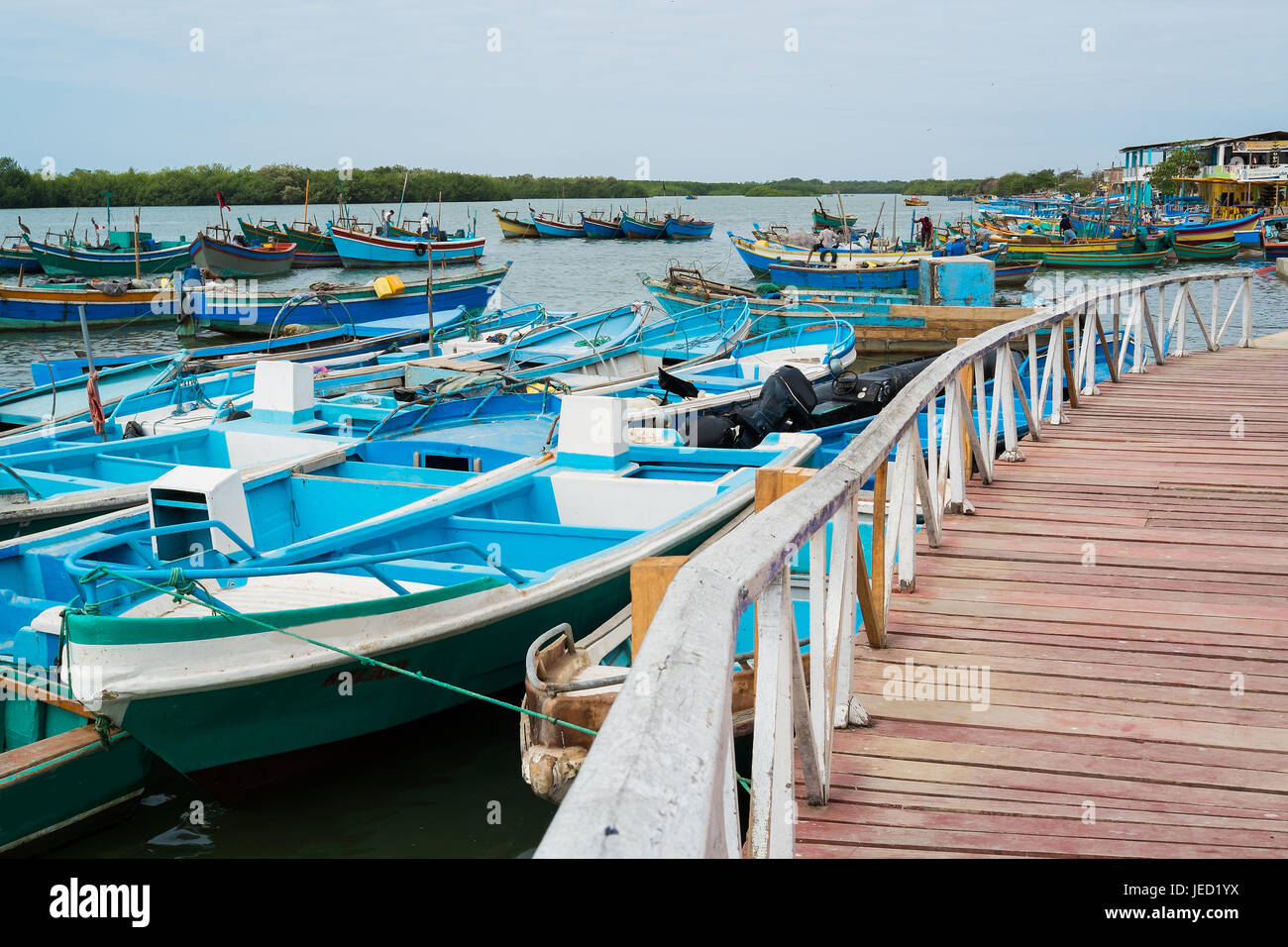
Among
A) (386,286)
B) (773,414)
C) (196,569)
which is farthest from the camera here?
(386,286)

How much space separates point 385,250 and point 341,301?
25134mm

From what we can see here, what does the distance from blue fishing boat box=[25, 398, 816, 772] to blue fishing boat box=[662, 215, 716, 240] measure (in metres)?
65.1

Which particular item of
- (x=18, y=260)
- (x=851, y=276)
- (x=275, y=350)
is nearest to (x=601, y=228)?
(x=18, y=260)

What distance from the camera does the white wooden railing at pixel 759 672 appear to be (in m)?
1.14

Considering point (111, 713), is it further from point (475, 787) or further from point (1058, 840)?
point (1058, 840)

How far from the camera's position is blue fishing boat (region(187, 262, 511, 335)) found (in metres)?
24.2

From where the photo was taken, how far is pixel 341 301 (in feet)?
77.2

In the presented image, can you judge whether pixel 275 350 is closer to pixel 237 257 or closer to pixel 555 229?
pixel 237 257

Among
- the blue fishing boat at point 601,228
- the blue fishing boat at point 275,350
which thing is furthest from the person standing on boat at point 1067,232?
the blue fishing boat at point 601,228

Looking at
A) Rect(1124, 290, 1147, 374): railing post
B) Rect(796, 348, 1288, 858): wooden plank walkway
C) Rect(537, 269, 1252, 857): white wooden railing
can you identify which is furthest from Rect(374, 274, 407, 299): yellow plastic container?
Rect(537, 269, 1252, 857): white wooden railing

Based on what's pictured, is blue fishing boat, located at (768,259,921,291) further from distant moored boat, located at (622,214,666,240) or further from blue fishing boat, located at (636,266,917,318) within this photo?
distant moored boat, located at (622,214,666,240)
